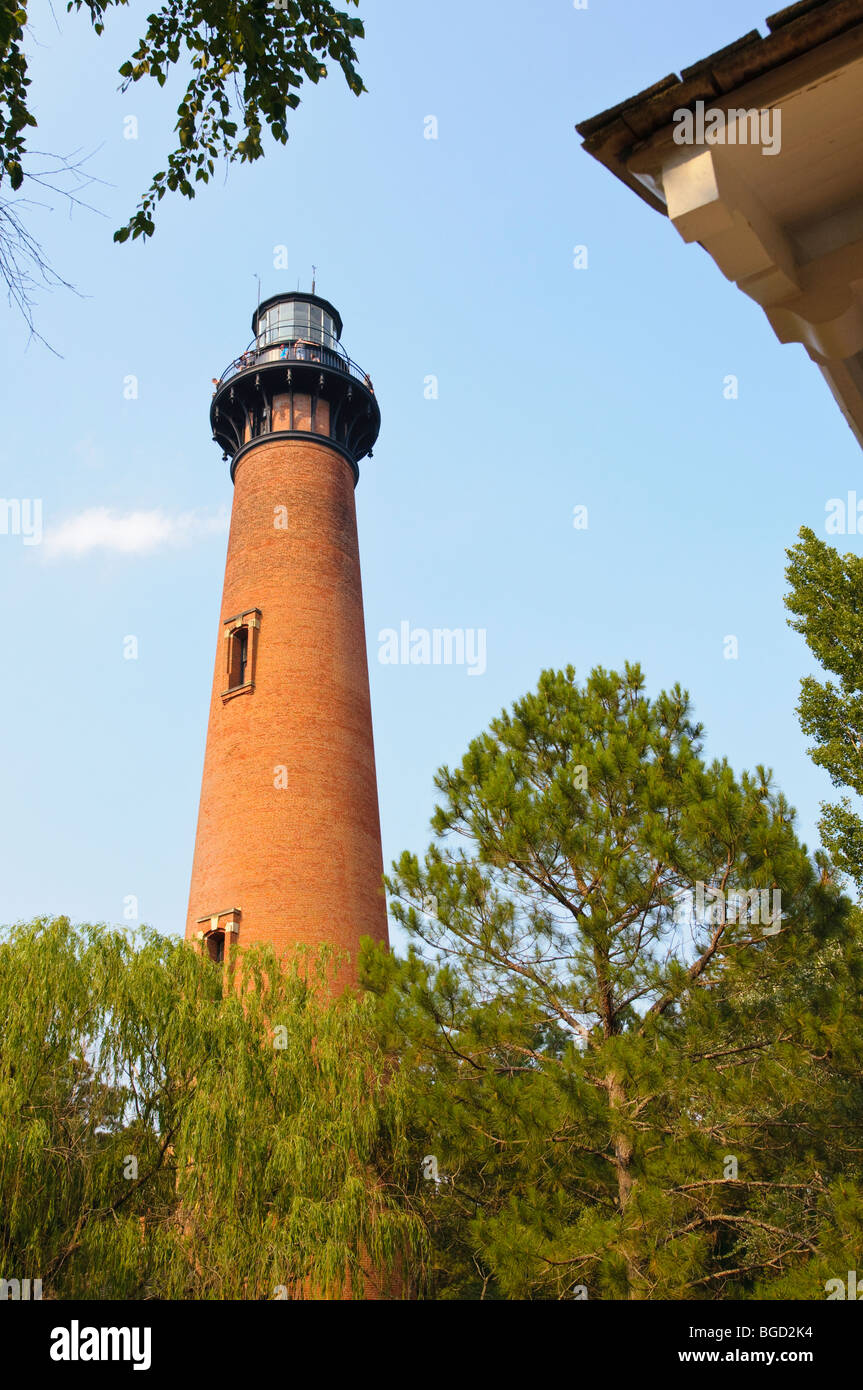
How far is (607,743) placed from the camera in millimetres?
12297

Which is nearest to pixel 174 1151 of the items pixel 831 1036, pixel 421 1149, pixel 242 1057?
pixel 242 1057

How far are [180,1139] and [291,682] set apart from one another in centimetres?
860

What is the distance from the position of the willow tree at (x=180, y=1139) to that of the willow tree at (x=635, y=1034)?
3.32ft

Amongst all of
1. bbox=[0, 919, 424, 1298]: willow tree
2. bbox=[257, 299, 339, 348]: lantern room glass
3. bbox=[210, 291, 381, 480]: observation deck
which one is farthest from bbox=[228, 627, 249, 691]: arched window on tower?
bbox=[257, 299, 339, 348]: lantern room glass

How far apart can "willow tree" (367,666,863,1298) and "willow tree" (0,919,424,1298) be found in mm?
1012

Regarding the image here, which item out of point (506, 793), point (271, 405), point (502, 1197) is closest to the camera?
point (502, 1197)

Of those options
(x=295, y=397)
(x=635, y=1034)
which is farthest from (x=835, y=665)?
(x=295, y=397)

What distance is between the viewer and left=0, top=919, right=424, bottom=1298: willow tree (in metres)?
10.1

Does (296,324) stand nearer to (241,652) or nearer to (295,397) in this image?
(295,397)

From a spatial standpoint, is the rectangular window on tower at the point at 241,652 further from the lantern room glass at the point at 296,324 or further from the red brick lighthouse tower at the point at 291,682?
the lantern room glass at the point at 296,324

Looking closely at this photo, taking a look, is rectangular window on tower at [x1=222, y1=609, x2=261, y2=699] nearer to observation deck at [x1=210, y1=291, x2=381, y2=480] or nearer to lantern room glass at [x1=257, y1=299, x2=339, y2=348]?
observation deck at [x1=210, y1=291, x2=381, y2=480]
